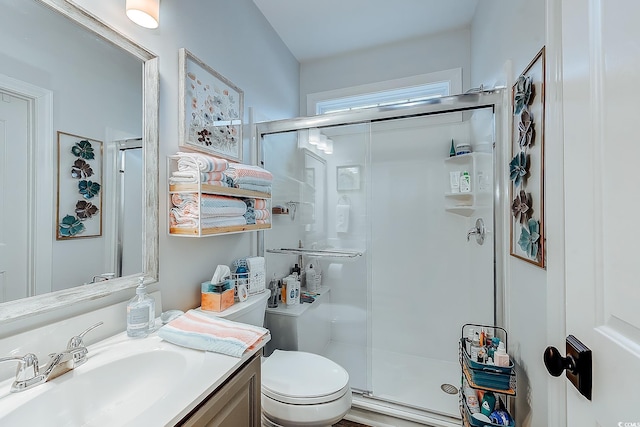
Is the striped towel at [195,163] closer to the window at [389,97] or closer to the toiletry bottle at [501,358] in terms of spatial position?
the window at [389,97]

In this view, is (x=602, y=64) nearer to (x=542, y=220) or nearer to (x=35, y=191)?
(x=542, y=220)

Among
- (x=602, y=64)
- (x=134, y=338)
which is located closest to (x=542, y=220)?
(x=602, y=64)

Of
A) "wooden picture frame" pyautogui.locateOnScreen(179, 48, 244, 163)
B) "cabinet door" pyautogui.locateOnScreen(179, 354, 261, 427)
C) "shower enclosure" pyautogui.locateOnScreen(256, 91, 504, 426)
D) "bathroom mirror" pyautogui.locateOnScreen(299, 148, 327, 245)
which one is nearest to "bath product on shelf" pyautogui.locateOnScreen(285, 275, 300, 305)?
"shower enclosure" pyautogui.locateOnScreen(256, 91, 504, 426)

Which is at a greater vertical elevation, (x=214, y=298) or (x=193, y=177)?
(x=193, y=177)

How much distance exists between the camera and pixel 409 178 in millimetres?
2270

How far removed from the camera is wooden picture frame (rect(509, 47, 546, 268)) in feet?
3.28

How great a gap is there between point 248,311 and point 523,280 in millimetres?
1307

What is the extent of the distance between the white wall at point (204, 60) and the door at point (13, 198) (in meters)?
0.43

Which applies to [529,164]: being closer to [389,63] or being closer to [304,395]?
[304,395]

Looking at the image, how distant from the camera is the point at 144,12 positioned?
1013 millimetres

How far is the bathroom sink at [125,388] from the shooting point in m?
0.61

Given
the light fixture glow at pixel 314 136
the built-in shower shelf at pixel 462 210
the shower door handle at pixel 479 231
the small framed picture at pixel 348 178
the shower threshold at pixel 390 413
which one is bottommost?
the shower threshold at pixel 390 413

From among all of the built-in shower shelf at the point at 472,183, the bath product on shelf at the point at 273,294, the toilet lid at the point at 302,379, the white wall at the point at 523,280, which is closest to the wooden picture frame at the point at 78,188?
the toilet lid at the point at 302,379

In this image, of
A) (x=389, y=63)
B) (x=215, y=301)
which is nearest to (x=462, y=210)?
(x=389, y=63)
